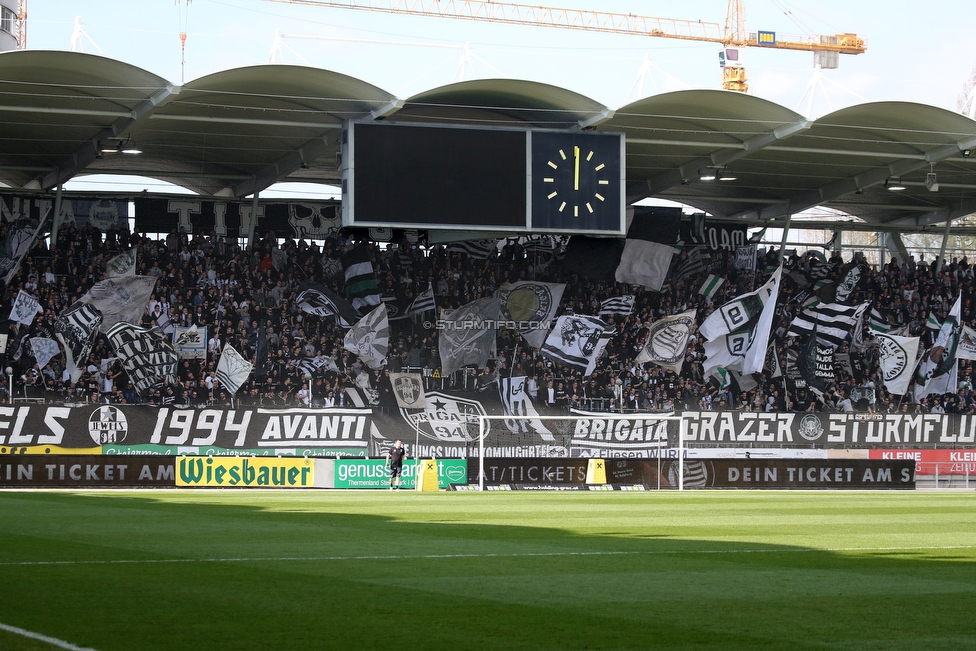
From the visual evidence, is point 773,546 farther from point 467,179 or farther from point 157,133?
point 157,133

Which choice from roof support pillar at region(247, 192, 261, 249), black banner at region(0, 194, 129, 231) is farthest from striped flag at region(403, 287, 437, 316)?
black banner at region(0, 194, 129, 231)

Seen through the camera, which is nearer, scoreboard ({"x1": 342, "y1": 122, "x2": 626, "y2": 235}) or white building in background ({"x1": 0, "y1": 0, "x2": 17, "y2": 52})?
scoreboard ({"x1": 342, "y1": 122, "x2": 626, "y2": 235})

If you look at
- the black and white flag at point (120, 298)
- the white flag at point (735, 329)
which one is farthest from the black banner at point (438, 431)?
the black and white flag at point (120, 298)

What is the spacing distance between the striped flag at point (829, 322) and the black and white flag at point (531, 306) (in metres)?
9.48

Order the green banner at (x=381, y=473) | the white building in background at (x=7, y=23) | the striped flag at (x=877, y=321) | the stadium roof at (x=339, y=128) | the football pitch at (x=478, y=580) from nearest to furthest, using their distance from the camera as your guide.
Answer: the football pitch at (x=478, y=580)
the green banner at (x=381, y=473)
the stadium roof at (x=339, y=128)
the striped flag at (x=877, y=321)
the white building in background at (x=7, y=23)

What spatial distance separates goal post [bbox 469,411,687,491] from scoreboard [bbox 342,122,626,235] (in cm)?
620

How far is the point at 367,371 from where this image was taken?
136 feet

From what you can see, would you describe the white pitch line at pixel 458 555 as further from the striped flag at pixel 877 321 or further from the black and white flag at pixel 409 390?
the striped flag at pixel 877 321

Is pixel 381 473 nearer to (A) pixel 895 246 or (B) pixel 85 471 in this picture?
(B) pixel 85 471

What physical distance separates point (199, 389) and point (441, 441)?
7.95 m

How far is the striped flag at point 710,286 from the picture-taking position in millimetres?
47156

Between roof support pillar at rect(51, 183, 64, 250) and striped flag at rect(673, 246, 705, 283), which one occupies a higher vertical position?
roof support pillar at rect(51, 183, 64, 250)

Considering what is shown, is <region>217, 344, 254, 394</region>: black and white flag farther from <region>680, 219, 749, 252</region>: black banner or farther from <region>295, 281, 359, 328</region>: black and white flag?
<region>680, 219, 749, 252</region>: black banner

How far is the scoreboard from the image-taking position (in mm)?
37000
